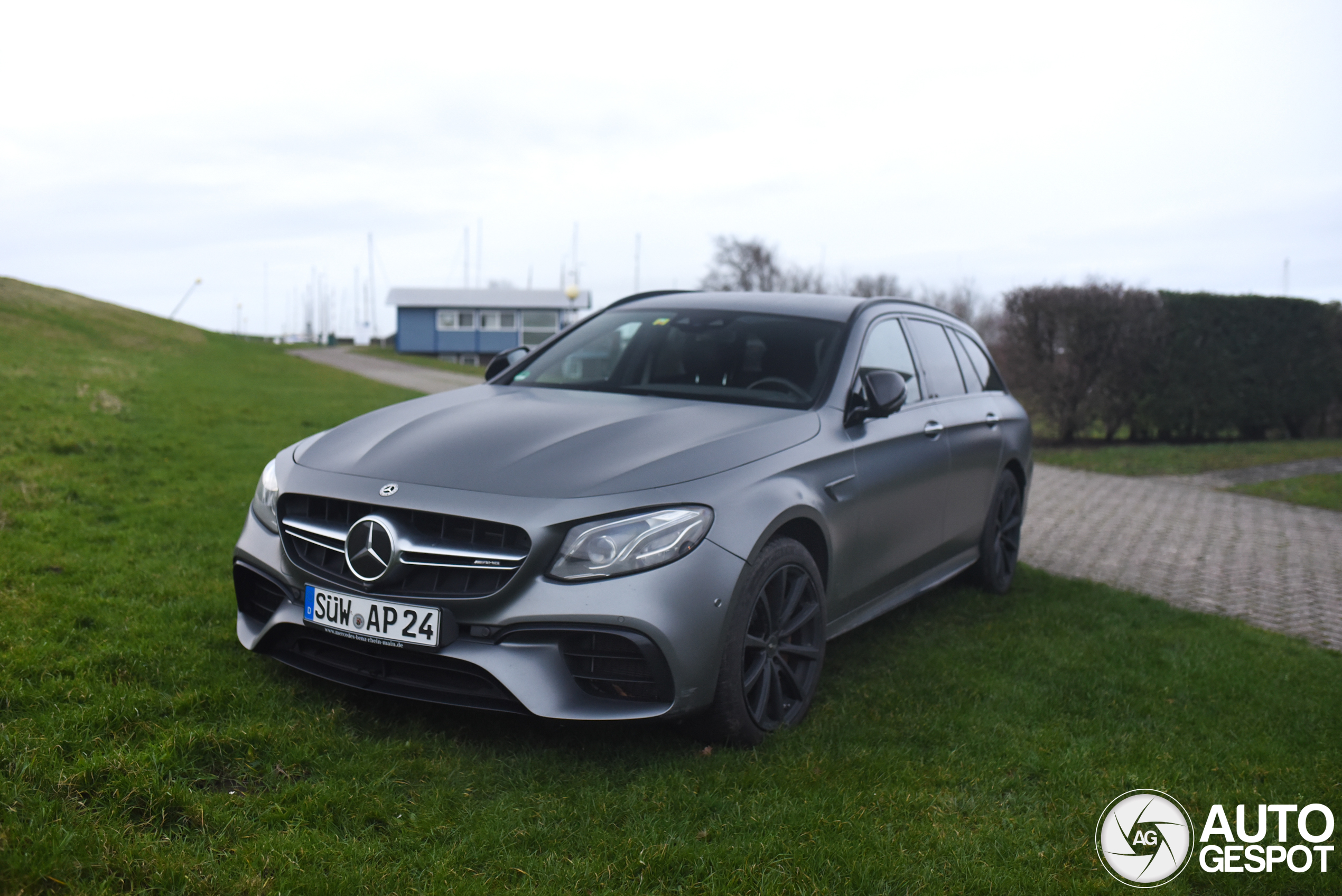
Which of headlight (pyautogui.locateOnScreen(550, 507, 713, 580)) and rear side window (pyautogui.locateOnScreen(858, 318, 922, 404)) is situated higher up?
rear side window (pyautogui.locateOnScreen(858, 318, 922, 404))

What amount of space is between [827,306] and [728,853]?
9.64ft

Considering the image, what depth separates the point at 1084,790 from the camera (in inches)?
138

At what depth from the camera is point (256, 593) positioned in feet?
12.7

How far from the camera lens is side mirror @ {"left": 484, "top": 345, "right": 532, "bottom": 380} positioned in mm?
5398

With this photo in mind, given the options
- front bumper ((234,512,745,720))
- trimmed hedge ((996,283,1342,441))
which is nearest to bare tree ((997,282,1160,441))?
trimmed hedge ((996,283,1342,441))

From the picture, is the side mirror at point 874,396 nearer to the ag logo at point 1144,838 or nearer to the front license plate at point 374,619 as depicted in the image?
the ag logo at point 1144,838

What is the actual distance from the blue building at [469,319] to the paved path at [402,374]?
25.3 feet

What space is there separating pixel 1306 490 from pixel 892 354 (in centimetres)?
903

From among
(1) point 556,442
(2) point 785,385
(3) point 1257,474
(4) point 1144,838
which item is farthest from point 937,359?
(3) point 1257,474

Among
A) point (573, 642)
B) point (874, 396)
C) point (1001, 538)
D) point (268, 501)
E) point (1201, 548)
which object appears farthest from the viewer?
point (1201, 548)

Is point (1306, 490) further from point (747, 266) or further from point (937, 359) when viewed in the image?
point (747, 266)

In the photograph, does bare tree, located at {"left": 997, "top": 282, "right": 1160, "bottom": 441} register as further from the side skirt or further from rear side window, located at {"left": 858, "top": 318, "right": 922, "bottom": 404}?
rear side window, located at {"left": 858, "top": 318, "right": 922, "bottom": 404}

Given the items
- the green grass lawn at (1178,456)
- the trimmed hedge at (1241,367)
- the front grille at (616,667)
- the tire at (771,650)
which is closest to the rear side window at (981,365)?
the tire at (771,650)

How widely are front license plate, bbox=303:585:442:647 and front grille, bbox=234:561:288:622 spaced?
0.32 meters
